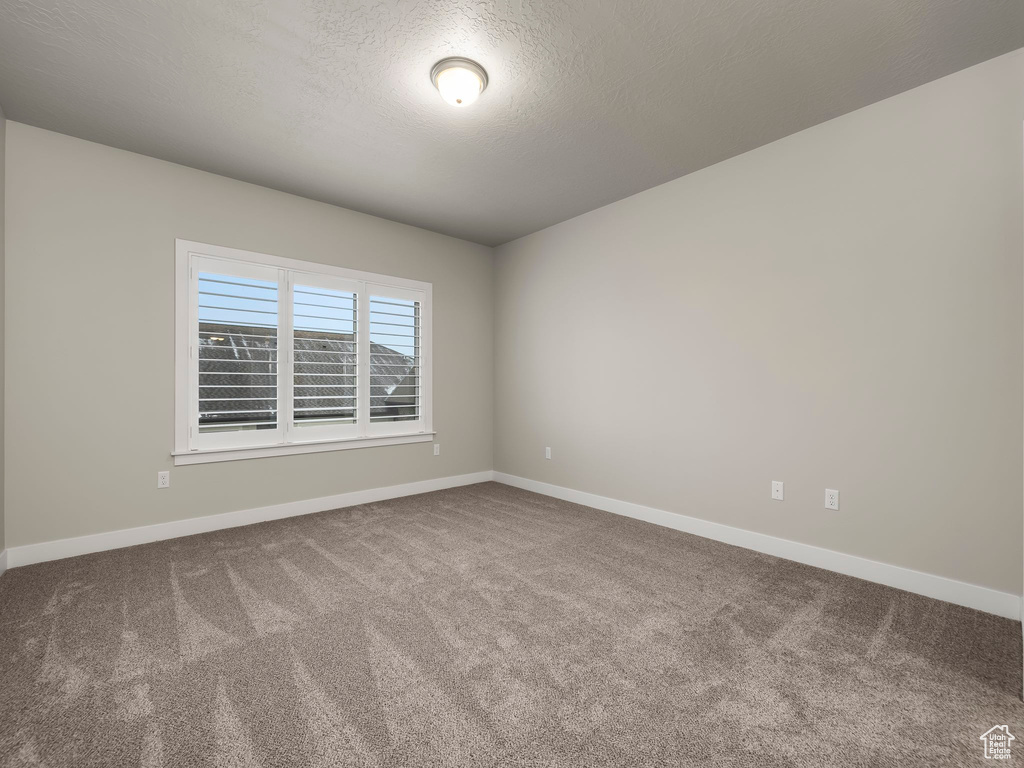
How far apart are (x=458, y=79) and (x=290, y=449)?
297 centimetres

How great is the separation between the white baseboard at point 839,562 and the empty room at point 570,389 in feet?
0.06

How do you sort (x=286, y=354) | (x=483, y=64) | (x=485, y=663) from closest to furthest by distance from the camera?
(x=485, y=663) < (x=483, y=64) < (x=286, y=354)

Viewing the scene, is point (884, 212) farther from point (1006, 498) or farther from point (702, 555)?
point (702, 555)

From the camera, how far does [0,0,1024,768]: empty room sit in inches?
65.2

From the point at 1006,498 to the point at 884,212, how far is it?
1542 mm

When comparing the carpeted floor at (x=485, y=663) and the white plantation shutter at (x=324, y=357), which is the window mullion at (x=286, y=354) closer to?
the white plantation shutter at (x=324, y=357)

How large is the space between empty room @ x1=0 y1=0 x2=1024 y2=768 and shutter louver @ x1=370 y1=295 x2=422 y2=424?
0.05 metres

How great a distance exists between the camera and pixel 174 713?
155cm

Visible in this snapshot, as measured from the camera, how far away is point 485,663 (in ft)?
6.05

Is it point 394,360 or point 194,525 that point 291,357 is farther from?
point 194,525

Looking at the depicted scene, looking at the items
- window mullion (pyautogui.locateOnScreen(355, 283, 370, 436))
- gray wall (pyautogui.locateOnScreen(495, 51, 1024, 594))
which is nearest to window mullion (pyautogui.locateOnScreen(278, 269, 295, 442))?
window mullion (pyautogui.locateOnScreen(355, 283, 370, 436))

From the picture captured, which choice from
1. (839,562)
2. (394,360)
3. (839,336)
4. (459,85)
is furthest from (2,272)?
(839,562)

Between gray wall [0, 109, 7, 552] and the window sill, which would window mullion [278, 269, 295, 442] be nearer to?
the window sill

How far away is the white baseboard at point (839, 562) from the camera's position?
2264 millimetres
